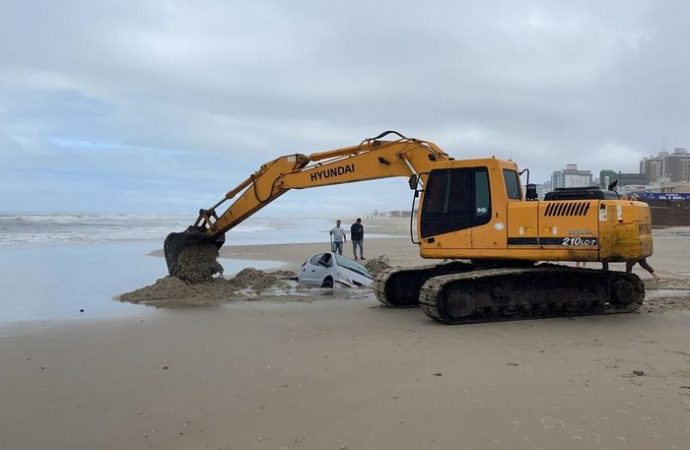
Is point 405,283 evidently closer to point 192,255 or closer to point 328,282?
point 328,282

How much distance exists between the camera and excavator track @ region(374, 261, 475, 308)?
11.3m

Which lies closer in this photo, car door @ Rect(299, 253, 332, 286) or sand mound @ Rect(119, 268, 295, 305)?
sand mound @ Rect(119, 268, 295, 305)

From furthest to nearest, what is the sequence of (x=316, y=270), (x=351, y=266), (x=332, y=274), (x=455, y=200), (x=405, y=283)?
1. (x=351, y=266)
2. (x=316, y=270)
3. (x=332, y=274)
4. (x=405, y=283)
5. (x=455, y=200)

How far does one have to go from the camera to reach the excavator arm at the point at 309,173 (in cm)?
1115

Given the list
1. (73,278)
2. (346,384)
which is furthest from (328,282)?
(346,384)

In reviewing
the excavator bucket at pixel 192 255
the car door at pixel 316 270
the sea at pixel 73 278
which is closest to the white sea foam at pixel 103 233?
the sea at pixel 73 278

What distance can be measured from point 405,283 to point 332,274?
3.19 metres

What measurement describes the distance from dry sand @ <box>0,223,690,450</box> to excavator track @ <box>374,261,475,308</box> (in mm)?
1366

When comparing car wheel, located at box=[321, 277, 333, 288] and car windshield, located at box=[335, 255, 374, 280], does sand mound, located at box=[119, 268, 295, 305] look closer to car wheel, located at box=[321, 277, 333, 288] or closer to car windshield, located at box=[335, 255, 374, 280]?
car wheel, located at box=[321, 277, 333, 288]

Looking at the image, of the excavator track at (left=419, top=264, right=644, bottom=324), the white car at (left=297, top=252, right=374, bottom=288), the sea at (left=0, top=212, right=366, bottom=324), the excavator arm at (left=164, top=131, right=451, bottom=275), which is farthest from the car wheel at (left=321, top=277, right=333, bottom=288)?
the excavator track at (left=419, top=264, right=644, bottom=324)

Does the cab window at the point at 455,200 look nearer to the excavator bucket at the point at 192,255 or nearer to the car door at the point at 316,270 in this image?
the car door at the point at 316,270

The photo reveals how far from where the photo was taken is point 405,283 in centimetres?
1148

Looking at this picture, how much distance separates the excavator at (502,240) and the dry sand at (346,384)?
51cm

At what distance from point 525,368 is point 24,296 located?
1070cm
